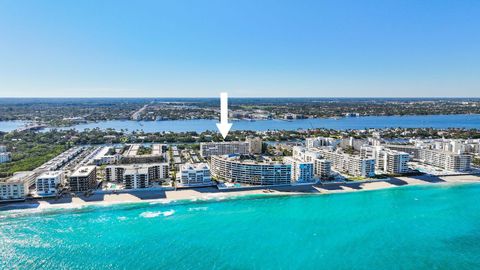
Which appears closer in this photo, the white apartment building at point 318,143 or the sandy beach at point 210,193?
the sandy beach at point 210,193

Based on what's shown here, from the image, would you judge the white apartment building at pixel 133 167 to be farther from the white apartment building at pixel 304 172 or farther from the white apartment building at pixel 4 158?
Result: the white apartment building at pixel 4 158

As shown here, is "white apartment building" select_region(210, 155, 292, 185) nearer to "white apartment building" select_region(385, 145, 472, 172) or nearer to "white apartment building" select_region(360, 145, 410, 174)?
"white apartment building" select_region(360, 145, 410, 174)

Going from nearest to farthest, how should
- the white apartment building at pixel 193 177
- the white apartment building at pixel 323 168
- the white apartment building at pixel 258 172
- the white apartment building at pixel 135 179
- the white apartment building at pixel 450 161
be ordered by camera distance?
the white apartment building at pixel 135 179, the white apartment building at pixel 193 177, the white apartment building at pixel 258 172, the white apartment building at pixel 323 168, the white apartment building at pixel 450 161

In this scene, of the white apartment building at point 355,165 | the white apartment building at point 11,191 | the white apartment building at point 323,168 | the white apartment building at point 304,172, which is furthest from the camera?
the white apartment building at point 355,165

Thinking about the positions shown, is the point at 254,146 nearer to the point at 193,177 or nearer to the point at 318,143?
the point at 318,143

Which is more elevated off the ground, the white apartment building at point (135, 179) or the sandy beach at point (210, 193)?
the white apartment building at point (135, 179)

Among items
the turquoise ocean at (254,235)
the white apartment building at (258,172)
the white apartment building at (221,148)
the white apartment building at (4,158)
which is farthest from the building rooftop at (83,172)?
the white apartment building at (221,148)

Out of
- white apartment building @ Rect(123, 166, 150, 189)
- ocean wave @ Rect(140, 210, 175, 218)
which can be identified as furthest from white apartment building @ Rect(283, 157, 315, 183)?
white apartment building @ Rect(123, 166, 150, 189)
